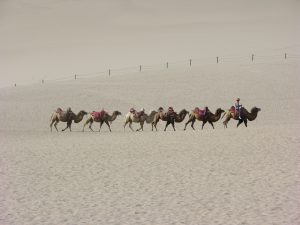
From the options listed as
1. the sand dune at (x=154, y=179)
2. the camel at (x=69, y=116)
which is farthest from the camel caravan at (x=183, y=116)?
the sand dune at (x=154, y=179)

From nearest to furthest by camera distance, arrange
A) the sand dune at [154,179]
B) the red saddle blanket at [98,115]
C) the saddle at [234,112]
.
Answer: the sand dune at [154,179], the saddle at [234,112], the red saddle blanket at [98,115]

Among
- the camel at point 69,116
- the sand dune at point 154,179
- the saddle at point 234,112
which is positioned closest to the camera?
the sand dune at point 154,179

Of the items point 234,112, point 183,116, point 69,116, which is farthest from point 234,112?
point 69,116

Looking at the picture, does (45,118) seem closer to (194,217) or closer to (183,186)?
(183,186)

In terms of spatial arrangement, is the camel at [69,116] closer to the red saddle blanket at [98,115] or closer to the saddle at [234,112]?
the red saddle blanket at [98,115]

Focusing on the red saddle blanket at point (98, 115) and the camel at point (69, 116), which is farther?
the camel at point (69, 116)

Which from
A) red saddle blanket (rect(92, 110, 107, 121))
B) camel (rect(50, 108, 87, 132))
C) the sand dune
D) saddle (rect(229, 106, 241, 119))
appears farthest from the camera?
camel (rect(50, 108, 87, 132))

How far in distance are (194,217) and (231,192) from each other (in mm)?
2206

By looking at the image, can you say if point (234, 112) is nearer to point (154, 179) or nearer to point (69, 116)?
point (69, 116)

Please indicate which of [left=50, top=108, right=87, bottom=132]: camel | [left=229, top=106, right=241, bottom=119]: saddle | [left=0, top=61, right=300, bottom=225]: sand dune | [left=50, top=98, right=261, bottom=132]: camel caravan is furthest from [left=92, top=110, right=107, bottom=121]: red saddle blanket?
[left=229, top=106, right=241, bottom=119]: saddle

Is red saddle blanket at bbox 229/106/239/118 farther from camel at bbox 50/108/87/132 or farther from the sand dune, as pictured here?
camel at bbox 50/108/87/132

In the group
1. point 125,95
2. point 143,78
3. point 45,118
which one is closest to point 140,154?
point 45,118

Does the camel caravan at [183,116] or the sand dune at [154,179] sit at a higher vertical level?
the camel caravan at [183,116]

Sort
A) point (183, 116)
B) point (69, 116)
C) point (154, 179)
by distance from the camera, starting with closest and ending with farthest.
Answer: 1. point (154, 179)
2. point (183, 116)
3. point (69, 116)
